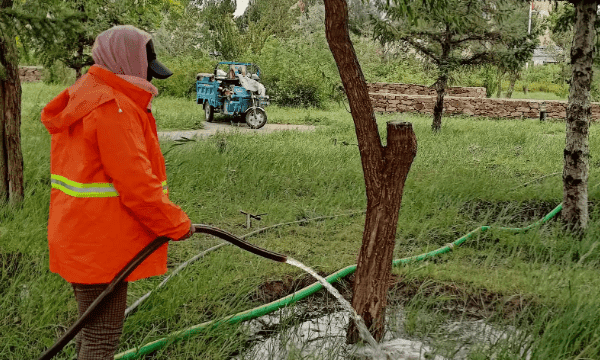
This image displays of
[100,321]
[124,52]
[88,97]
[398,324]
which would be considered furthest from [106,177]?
[398,324]

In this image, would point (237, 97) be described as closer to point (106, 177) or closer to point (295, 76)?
point (295, 76)

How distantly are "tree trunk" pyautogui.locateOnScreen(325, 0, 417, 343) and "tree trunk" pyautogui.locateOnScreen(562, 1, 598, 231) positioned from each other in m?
2.50

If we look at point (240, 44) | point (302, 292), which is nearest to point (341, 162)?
point (302, 292)

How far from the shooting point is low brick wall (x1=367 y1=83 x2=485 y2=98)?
19.1 meters

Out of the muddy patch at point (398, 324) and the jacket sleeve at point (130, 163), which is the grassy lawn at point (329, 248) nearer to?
the muddy patch at point (398, 324)

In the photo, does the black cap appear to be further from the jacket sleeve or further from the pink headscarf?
the jacket sleeve

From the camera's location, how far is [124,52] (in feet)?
7.34

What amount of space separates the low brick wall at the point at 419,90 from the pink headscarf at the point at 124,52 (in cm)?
1727

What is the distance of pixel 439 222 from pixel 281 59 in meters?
14.3

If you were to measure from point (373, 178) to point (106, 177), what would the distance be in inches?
53.0

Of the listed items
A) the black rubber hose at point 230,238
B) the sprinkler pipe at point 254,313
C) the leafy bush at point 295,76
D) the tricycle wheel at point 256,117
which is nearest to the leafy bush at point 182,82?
the leafy bush at point 295,76

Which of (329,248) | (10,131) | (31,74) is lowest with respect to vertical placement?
(329,248)

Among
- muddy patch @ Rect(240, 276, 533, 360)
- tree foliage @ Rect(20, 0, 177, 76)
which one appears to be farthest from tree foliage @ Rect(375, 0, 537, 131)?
muddy patch @ Rect(240, 276, 533, 360)

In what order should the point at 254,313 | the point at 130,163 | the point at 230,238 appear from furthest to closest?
the point at 254,313 → the point at 230,238 → the point at 130,163
